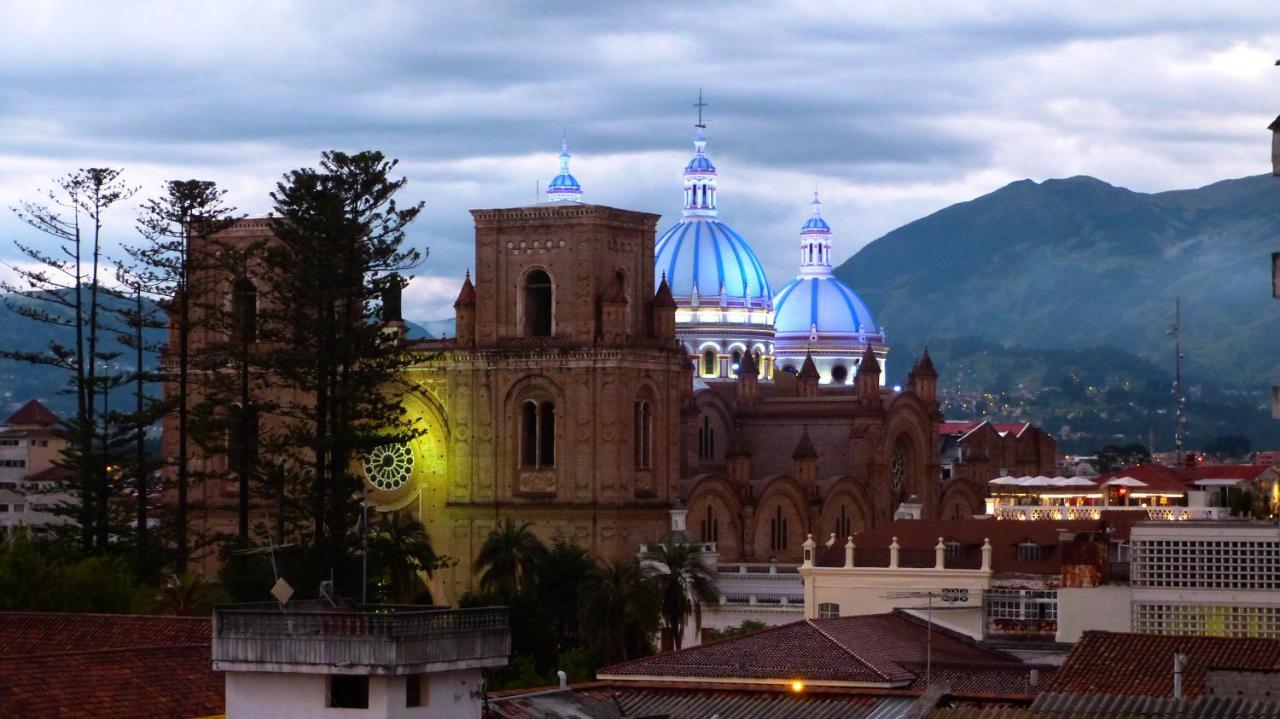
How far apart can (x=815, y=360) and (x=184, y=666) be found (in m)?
89.2

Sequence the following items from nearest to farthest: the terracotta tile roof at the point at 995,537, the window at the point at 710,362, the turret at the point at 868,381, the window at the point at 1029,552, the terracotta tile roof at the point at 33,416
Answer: the terracotta tile roof at the point at 995,537 → the window at the point at 1029,552 → the turret at the point at 868,381 → the window at the point at 710,362 → the terracotta tile roof at the point at 33,416

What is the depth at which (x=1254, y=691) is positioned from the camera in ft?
126

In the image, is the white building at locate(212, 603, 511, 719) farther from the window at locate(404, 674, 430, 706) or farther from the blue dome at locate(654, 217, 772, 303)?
the blue dome at locate(654, 217, 772, 303)

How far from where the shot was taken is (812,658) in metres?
50.7

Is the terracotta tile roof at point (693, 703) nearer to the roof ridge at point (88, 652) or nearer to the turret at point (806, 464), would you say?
the roof ridge at point (88, 652)

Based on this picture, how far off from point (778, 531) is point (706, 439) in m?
7.21

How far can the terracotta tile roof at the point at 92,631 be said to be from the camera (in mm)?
51188

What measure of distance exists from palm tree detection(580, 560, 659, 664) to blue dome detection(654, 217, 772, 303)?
45.6 metres

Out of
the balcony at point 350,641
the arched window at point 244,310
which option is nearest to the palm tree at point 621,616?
the arched window at point 244,310

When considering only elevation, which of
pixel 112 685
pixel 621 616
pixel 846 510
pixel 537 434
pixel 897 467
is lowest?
pixel 112 685

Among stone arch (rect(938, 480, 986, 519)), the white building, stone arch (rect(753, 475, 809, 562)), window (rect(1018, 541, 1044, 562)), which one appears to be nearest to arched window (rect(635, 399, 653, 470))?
stone arch (rect(753, 475, 809, 562))

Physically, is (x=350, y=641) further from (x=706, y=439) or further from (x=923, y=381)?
(x=923, y=381)

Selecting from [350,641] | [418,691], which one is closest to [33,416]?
[418,691]

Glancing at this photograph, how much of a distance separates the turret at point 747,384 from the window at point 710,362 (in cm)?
814
